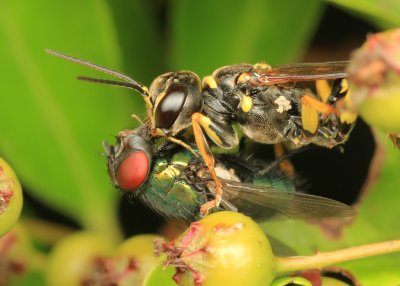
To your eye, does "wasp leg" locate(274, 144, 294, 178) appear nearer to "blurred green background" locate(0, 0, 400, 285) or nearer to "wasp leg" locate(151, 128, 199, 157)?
"blurred green background" locate(0, 0, 400, 285)

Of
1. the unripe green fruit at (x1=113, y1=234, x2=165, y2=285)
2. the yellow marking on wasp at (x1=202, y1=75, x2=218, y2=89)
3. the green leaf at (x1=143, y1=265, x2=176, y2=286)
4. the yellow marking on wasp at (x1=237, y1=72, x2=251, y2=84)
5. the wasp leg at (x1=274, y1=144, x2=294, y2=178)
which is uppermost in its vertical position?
the yellow marking on wasp at (x1=237, y1=72, x2=251, y2=84)

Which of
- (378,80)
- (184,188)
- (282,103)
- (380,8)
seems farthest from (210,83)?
(378,80)

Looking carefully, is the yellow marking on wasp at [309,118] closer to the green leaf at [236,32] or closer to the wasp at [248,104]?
the wasp at [248,104]

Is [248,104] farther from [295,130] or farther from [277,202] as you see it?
[277,202]

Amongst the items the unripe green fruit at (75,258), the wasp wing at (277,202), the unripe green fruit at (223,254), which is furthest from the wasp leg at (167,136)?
the unripe green fruit at (75,258)

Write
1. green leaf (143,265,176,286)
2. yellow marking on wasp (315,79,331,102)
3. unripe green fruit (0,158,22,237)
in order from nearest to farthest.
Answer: unripe green fruit (0,158,22,237) < green leaf (143,265,176,286) < yellow marking on wasp (315,79,331,102)

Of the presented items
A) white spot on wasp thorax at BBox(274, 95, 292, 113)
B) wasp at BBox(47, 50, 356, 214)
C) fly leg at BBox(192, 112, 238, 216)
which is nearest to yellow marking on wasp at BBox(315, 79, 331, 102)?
wasp at BBox(47, 50, 356, 214)
